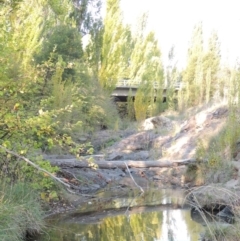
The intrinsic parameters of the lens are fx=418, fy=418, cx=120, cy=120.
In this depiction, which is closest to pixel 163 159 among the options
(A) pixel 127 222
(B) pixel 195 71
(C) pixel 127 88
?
(A) pixel 127 222

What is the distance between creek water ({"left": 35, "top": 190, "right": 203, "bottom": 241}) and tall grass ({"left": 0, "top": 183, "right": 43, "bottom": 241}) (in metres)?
0.33

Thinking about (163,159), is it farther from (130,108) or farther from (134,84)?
(134,84)

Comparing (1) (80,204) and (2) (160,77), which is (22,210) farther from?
(2) (160,77)

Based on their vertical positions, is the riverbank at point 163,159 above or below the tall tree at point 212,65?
below

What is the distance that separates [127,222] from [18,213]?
2335mm

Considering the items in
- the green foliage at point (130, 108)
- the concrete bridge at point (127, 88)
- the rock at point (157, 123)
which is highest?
the concrete bridge at point (127, 88)

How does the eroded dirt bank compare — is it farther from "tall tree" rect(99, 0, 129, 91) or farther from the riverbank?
"tall tree" rect(99, 0, 129, 91)

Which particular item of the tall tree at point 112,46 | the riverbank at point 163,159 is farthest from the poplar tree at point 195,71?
the riverbank at point 163,159

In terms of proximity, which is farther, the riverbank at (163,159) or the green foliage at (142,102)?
the green foliage at (142,102)

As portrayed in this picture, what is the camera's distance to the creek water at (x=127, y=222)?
6.12m

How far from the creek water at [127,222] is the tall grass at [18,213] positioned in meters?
0.33

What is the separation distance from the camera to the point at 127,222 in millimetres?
6984

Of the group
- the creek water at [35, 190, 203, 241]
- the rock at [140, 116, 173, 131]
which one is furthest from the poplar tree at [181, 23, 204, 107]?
the creek water at [35, 190, 203, 241]

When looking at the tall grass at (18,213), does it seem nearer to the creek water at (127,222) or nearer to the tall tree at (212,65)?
the creek water at (127,222)
